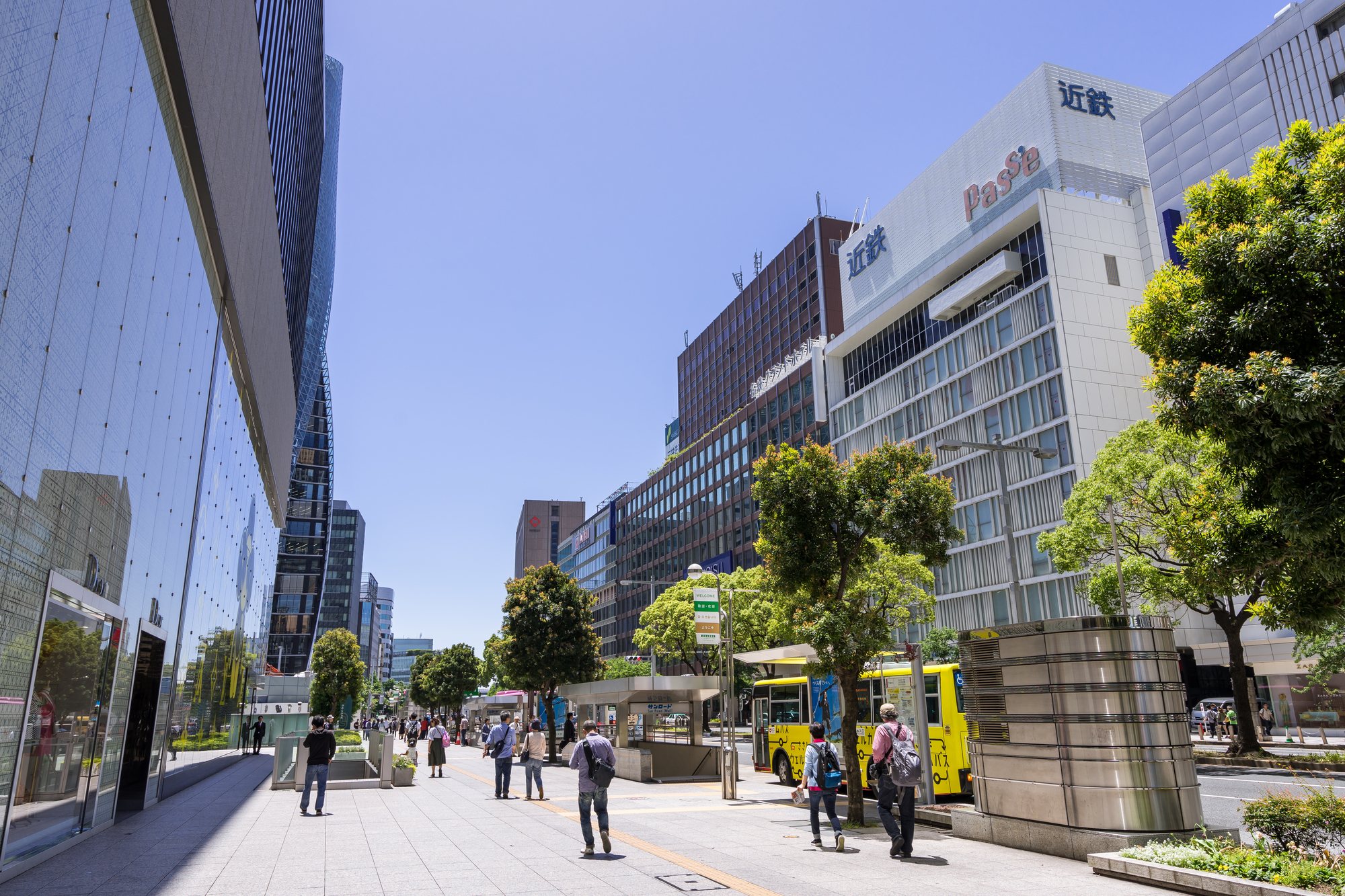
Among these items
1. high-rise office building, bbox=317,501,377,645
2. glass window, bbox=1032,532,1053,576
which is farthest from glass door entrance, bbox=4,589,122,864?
high-rise office building, bbox=317,501,377,645

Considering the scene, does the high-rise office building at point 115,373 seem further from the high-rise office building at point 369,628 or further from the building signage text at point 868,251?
the high-rise office building at point 369,628

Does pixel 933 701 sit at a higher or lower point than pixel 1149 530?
lower

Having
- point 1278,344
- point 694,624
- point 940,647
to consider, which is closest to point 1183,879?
point 1278,344

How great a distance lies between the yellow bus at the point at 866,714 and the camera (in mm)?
16375

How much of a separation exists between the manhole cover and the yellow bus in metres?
4.17

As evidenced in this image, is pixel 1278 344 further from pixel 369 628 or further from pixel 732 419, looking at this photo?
pixel 369 628

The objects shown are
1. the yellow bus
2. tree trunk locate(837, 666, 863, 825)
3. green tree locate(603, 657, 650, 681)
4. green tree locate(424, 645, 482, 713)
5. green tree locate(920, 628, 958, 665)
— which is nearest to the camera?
tree trunk locate(837, 666, 863, 825)

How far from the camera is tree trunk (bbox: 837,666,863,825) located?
13.8 m

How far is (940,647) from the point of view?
49.4m

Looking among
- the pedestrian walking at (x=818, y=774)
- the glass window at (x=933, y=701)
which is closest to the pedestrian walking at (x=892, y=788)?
the pedestrian walking at (x=818, y=774)

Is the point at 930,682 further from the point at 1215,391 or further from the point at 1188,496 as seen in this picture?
the point at 1188,496

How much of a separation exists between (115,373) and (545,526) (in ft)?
582

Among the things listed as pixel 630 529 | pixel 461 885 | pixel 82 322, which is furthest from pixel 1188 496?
pixel 630 529

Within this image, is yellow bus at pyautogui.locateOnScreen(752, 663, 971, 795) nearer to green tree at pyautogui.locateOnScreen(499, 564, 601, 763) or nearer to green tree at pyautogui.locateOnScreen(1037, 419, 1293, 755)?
green tree at pyautogui.locateOnScreen(1037, 419, 1293, 755)
